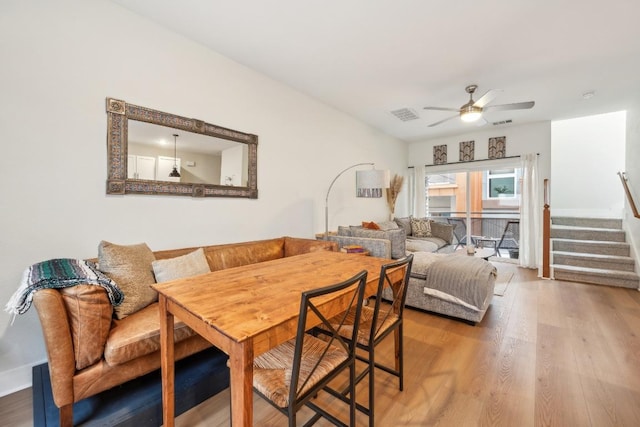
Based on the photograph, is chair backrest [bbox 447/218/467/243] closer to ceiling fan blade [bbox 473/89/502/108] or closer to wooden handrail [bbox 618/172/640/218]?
wooden handrail [bbox 618/172/640/218]

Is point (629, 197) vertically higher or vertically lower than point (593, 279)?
higher

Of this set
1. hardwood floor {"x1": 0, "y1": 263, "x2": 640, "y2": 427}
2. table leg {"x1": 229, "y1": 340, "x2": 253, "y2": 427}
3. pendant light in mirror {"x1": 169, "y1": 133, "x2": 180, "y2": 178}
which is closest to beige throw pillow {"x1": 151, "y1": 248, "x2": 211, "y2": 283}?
pendant light in mirror {"x1": 169, "y1": 133, "x2": 180, "y2": 178}

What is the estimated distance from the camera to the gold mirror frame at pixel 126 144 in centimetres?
202

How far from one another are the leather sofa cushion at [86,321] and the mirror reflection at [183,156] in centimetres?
107

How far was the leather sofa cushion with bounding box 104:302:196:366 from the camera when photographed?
1399mm

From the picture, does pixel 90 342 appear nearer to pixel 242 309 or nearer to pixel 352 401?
pixel 242 309

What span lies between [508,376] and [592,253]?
4112mm

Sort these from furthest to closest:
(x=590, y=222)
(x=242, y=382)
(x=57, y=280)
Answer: (x=590, y=222), (x=57, y=280), (x=242, y=382)

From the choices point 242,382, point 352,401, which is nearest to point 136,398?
point 242,382

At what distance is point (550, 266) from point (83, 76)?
6312 mm

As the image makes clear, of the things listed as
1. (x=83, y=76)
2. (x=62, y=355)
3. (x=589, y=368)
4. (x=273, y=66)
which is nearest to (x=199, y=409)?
(x=62, y=355)

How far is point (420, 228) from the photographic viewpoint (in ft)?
17.5

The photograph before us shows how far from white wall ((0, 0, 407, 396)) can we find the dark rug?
0.43 meters

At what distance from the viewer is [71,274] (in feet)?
4.67
